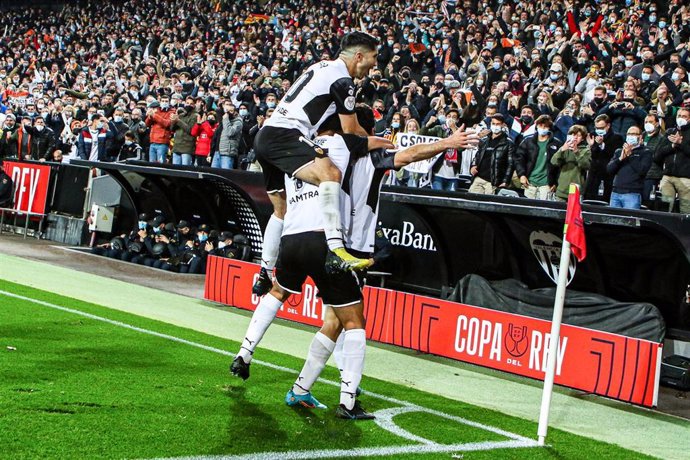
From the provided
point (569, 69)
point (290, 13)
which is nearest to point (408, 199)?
point (569, 69)

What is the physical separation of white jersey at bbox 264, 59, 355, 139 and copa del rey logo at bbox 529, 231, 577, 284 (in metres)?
4.99

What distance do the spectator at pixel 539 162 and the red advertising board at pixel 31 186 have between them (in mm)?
10482

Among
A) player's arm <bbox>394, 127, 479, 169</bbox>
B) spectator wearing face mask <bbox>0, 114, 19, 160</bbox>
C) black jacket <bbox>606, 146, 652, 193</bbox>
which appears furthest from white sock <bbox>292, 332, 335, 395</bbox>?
spectator wearing face mask <bbox>0, 114, 19, 160</bbox>

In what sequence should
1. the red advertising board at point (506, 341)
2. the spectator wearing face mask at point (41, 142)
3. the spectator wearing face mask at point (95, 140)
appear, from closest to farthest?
the red advertising board at point (506, 341) → the spectator wearing face mask at point (95, 140) → the spectator wearing face mask at point (41, 142)

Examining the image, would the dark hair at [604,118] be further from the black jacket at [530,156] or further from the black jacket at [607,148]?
the black jacket at [530,156]

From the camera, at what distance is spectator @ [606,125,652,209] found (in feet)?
41.8

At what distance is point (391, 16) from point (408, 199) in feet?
53.9

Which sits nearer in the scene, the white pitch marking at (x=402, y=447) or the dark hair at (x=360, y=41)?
the white pitch marking at (x=402, y=447)

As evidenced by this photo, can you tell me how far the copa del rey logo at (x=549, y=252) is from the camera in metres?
11.0

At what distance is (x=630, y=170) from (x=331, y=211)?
7784mm

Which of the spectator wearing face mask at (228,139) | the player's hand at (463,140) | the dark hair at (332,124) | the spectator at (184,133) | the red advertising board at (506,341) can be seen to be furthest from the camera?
the spectator at (184,133)

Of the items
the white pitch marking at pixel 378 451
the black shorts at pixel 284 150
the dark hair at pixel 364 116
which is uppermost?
the dark hair at pixel 364 116

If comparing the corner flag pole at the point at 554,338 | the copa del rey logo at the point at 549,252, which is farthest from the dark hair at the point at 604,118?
the corner flag pole at the point at 554,338

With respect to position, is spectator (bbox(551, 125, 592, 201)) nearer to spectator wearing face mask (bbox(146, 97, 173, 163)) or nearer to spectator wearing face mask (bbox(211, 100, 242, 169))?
spectator wearing face mask (bbox(211, 100, 242, 169))
